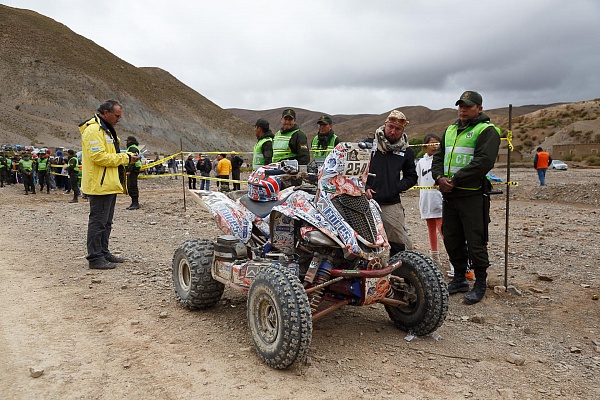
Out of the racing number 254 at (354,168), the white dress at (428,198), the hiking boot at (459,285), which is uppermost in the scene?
the racing number 254 at (354,168)

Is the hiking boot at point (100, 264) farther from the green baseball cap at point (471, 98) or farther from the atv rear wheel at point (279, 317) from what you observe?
the green baseball cap at point (471, 98)

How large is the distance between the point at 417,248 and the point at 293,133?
300cm

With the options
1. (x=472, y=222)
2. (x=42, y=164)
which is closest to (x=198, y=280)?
(x=472, y=222)

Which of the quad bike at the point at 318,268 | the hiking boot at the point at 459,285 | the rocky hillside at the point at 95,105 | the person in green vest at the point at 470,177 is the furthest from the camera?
the rocky hillside at the point at 95,105

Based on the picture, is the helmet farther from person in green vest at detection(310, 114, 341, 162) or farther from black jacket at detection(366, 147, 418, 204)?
person in green vest at detection(310, 114, 341, 162)

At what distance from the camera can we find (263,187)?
4.92 metres

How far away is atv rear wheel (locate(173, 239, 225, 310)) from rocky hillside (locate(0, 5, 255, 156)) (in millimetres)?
49813

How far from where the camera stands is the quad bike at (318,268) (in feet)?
Result: 12.0

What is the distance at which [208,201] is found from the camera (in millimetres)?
5500

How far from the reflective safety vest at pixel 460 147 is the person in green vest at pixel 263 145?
3262mm

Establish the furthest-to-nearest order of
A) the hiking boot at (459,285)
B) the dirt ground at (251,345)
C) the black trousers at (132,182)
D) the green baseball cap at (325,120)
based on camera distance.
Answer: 1. the black trousers at (132,182)
2. the green baseball cap at (325,120)
3. the hiking boot at (459,285)
4. the dirt ground at (251,345)

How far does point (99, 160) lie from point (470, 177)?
477cm

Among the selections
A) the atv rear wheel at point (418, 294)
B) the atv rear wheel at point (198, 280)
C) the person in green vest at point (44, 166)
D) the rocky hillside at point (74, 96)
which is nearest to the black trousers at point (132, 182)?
the person in green vest at point (44, 166)

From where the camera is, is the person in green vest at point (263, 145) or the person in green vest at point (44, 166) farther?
the person in green vest at point (44, 166)
